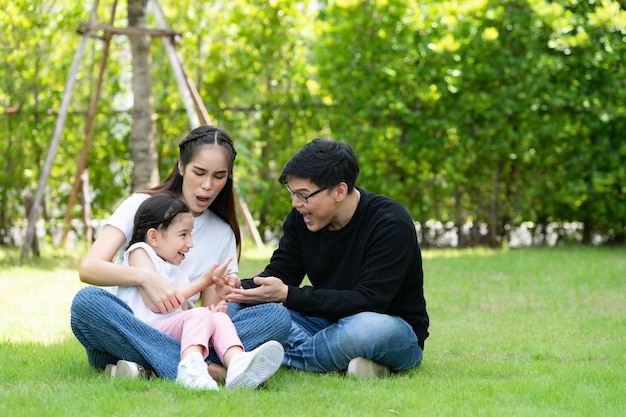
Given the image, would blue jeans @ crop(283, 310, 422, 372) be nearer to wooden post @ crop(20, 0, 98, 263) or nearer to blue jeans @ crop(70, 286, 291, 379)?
blue jeans @ crop(70, 286, 291, 379)

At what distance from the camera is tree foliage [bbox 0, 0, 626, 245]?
927cm

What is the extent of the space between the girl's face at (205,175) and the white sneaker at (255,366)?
86 centimetres

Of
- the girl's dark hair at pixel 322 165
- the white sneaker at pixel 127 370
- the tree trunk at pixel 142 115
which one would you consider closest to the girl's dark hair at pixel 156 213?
the girl's dark hair at pixel 322 165

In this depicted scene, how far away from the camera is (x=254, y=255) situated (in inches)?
335

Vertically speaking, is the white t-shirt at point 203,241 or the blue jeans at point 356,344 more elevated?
the white t-shirt at point 203,241

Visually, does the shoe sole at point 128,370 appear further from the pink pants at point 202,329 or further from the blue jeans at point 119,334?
the pink pants at point 202,329

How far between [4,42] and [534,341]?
644 cm

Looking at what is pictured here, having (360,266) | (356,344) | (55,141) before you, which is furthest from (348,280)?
(55,141)

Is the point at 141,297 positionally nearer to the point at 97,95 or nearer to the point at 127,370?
the point at 127,370

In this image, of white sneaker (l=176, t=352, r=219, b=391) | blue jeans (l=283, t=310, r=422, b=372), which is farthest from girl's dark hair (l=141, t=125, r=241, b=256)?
white sneaker (l=176, t=352, r=219, b=391)

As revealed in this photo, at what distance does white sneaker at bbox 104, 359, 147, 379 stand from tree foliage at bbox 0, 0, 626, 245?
5.33m

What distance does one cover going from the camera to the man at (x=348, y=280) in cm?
389

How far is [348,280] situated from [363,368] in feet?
1.31

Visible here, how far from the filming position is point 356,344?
3867 mm
